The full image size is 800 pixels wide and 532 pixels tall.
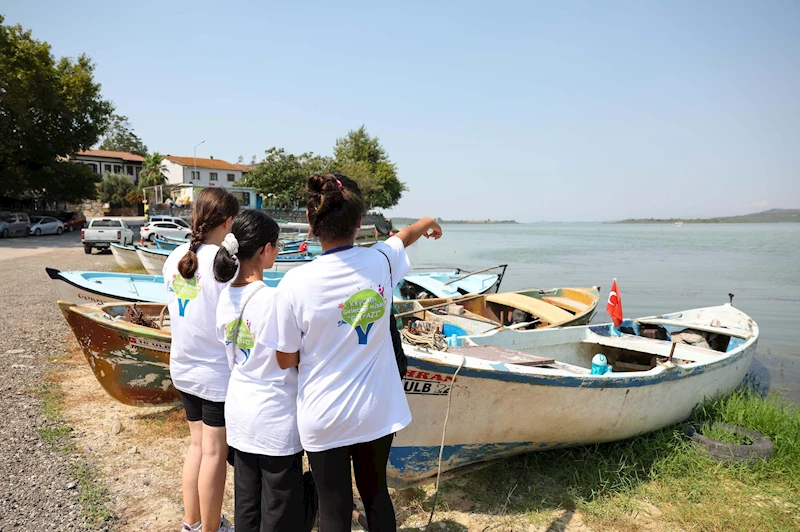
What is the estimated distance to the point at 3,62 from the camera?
2627cm

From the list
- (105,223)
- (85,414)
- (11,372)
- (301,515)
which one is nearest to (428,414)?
(301,515)

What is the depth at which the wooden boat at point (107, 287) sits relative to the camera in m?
7.78

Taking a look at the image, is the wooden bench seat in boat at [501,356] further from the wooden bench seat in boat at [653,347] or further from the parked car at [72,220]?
the parked car at [72,220]

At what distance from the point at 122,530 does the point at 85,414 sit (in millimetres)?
2454

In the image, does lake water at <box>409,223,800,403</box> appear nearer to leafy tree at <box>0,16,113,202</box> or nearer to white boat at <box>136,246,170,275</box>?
white boat at <box>136,246,170,275</box>

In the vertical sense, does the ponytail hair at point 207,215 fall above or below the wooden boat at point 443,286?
above

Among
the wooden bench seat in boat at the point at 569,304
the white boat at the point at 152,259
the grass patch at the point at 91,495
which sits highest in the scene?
the wooden bench seat in boat at the point at 569,304


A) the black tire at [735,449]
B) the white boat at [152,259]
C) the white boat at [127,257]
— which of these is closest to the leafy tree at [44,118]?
the white boat at [127,257]

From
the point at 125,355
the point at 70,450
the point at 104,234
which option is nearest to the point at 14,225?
the point at 104,234

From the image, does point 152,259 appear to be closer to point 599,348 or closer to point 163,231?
point 163,231

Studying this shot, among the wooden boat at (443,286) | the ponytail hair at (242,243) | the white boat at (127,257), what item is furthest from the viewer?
the white boat at (127,257)

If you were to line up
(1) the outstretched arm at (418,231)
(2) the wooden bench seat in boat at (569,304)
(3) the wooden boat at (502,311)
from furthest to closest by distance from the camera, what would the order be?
(2) the wooden bench seat in boat at (569,304)
(3) the wooden boat at (502,311)
(1) the outstretched arm at (418,231)

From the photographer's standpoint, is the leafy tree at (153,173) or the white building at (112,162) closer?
the leafy tree at (153,173)

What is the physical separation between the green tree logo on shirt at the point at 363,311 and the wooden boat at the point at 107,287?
5817 mm
